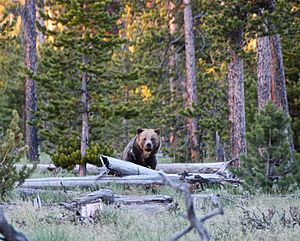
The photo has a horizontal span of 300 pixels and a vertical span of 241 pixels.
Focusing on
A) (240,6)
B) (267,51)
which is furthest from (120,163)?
(267,51)

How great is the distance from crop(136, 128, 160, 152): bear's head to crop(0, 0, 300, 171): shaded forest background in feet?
3.36

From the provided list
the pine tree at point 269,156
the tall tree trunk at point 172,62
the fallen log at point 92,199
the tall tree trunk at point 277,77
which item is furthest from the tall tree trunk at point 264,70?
the fallen log at point 92,199

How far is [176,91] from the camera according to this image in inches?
974

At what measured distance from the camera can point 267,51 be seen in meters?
17.0

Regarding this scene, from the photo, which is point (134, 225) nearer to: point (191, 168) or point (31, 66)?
point (191, 168)

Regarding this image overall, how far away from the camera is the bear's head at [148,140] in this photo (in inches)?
563

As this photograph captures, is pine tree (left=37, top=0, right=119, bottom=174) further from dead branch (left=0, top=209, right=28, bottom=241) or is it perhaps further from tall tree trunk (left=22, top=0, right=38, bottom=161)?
dead branch (left=0, top=209, right=28, bottom=241)

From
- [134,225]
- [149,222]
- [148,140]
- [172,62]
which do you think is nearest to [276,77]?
[148,140]

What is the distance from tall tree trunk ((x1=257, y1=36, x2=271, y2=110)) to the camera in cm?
1688

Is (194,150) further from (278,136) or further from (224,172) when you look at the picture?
(278,136)

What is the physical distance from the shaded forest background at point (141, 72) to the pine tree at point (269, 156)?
15.0ft

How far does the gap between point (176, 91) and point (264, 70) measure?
8.04 m

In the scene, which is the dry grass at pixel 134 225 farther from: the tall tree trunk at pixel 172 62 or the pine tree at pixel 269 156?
the tall tree trunk at pixel 172 62

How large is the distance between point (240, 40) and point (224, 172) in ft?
13.4
